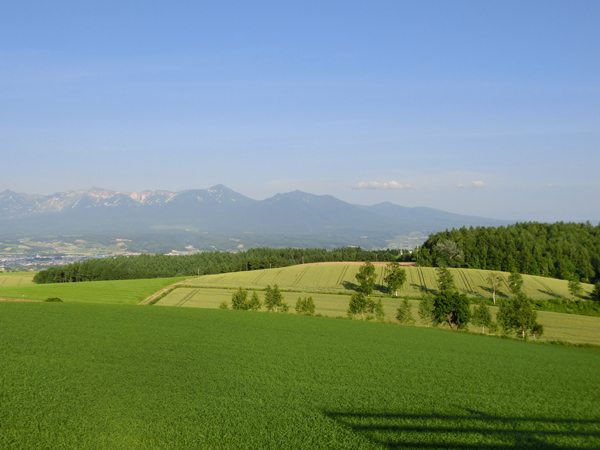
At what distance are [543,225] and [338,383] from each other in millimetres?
147569

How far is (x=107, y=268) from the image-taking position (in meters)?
119

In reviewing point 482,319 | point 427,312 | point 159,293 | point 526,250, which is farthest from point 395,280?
point 526,250

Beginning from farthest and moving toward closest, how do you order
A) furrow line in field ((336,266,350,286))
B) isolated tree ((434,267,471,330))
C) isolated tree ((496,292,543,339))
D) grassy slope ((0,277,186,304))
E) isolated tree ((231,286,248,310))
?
furrow line in field ((336,266,350,286))
grassy slope ((0,277,186,304))
isolated tree ((231,286,248,310))
isolated tree ((434,267,471,330))
isolated tree ((496,292,543,339))

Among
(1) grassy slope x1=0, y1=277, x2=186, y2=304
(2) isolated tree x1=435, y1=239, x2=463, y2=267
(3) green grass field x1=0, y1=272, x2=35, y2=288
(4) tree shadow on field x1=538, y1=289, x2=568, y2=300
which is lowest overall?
(3) green grass field x1=0, y1=272, x2=35, y2=288

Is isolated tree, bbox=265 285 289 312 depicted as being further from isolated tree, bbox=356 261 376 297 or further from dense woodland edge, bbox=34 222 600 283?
dense woodland edge, bbox=34 222 600 283

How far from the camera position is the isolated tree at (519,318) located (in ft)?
156

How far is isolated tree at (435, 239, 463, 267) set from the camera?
415 ft

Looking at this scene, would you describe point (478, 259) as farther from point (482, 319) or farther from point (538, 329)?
point (538, 329)

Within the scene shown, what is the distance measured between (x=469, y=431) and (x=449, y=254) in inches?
4806

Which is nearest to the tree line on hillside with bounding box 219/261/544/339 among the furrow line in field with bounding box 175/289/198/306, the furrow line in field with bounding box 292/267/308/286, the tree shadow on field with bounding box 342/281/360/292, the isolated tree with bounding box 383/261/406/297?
the furrow line in field with bounding box 175/289/198/306

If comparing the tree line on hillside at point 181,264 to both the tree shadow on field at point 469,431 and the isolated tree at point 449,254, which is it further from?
the tree shadow on field at point 469,431

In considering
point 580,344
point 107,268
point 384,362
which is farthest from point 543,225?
point 107,268

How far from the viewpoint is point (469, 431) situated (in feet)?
48.0

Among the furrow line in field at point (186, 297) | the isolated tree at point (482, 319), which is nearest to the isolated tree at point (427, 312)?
the isolated tree at point (482, 319)
